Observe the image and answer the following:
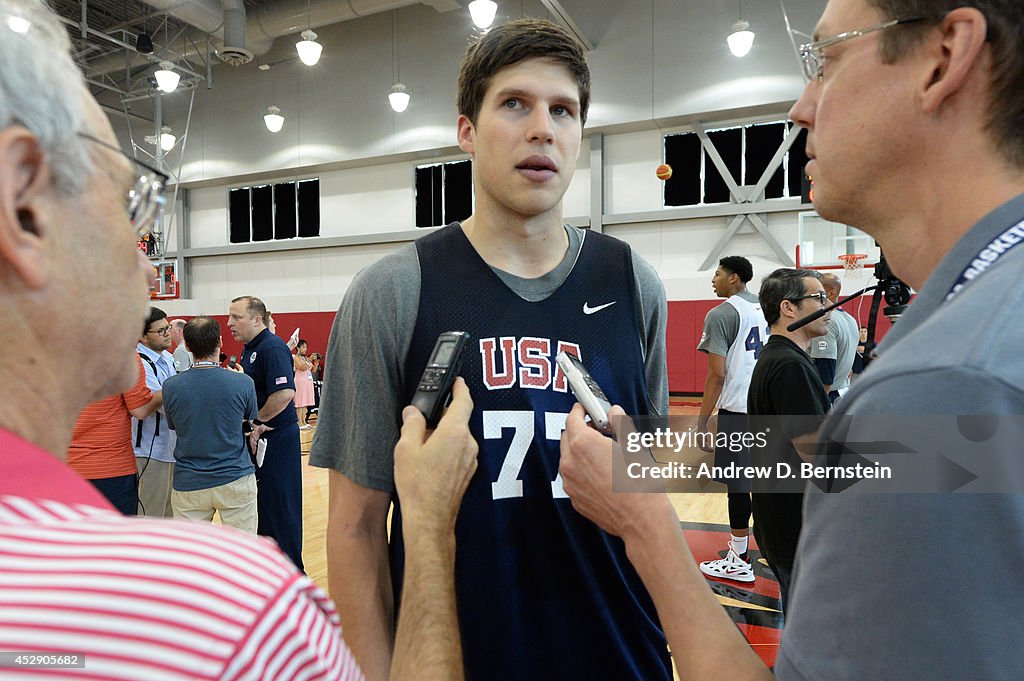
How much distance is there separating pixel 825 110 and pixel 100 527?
103cm

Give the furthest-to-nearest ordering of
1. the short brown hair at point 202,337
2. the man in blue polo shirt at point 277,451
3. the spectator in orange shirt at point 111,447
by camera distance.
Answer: the man in blue polo shirt at point 277,451 → the short brown hair at point 202,337 → the spectator in orange shirt at point 111,447

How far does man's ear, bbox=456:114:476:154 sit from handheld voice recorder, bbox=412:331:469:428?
542 millimetres

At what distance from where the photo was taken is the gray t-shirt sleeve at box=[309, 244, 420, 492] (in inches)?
51.9

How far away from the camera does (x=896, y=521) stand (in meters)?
0.62

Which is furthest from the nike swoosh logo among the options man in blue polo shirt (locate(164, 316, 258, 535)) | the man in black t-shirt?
man in blue polo shirt (locate(164, 316, 258, 535))

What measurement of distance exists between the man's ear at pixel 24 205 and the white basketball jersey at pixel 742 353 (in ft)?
15.8

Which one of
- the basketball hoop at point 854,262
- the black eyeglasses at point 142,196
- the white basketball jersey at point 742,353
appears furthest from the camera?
the basketball hoop at point 854,262

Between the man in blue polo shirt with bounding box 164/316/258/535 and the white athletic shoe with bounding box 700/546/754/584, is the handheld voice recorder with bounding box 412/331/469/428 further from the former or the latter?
the white athletic shoe with bounding box 700/546/754/584

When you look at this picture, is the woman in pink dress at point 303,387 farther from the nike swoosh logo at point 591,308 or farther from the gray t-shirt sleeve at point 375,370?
the nike swoosh logo at point 591,308

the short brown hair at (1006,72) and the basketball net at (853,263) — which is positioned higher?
the basketball net at (853,263)

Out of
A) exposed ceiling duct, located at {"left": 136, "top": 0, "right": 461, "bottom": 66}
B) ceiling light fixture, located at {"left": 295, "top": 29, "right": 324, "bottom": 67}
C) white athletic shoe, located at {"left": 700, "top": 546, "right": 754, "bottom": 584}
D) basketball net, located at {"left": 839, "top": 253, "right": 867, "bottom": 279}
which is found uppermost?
exposed ceiling duct, located at {"left": 136, "top": 0, "right": 461, "bottom": 66}

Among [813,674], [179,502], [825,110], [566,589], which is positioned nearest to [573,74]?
[825,110]

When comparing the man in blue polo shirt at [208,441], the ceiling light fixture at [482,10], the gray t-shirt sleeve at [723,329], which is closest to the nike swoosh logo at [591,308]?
the man in blue polo shirt at [208,441]

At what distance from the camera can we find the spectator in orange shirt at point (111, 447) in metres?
3.65
